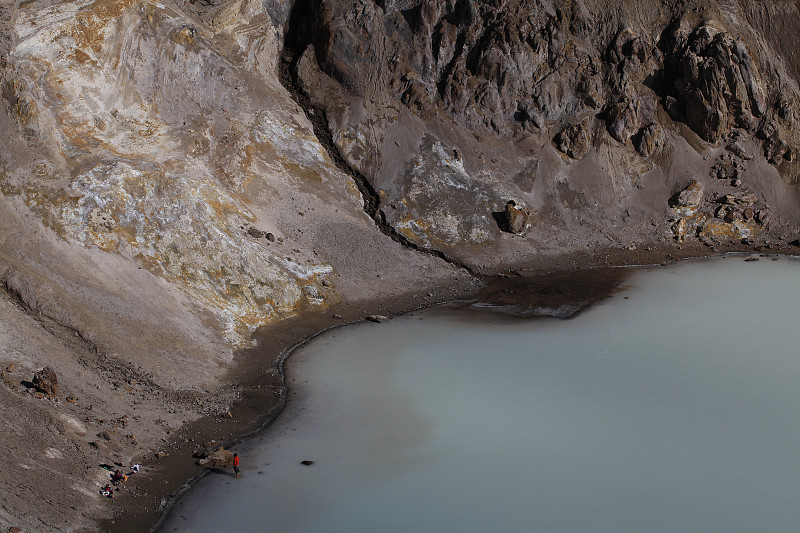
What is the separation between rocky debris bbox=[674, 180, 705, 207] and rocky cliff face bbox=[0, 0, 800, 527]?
0.46ft

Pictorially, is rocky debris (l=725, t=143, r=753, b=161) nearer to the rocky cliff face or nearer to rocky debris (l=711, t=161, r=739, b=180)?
the rocky cliff face

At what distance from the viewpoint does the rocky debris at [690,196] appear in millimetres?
45781

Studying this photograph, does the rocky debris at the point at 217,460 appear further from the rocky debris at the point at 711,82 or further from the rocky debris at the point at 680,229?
Result: the rocky debris at the point at 711,82

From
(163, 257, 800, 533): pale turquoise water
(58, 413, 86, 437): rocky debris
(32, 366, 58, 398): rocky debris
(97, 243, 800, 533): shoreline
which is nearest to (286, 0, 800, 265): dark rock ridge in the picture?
(97, 243, 800, 533): shoreline

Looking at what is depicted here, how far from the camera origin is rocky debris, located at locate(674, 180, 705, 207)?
150ft

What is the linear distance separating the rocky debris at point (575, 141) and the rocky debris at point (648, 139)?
3570 mm

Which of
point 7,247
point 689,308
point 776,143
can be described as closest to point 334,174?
point 7,247

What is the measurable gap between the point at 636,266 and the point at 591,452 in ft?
66.4

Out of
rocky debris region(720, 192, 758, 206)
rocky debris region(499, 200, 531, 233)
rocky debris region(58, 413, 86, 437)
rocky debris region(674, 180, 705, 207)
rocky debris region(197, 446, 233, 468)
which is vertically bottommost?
rocky debris region(58, 413, 86, 437)

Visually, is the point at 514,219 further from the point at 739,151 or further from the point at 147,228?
the point at 147,228

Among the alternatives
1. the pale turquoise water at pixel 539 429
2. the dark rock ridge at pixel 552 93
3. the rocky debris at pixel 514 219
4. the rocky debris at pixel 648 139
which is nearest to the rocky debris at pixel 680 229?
the dark rock ridge at pixel 552 93

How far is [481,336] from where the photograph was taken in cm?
3416

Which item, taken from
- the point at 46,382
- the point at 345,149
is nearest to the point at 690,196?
the point at 345,149

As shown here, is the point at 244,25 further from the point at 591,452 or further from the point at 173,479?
the point at 591,452
